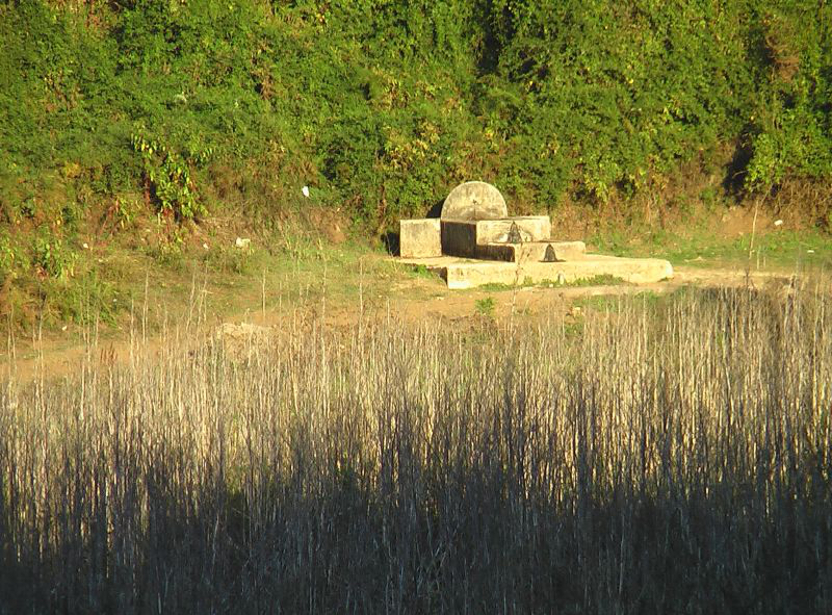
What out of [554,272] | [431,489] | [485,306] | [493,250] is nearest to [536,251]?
[493,250]

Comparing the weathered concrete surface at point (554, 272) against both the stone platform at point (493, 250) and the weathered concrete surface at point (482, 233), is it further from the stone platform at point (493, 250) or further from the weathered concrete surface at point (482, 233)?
the weathered concrete surface at point (482, 233)

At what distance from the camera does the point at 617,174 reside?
1417cm

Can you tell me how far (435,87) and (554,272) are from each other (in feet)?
16.1

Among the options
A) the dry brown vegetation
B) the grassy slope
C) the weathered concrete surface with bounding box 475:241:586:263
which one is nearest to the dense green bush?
the grassy slope

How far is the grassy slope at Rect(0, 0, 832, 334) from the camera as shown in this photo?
41.6 ft

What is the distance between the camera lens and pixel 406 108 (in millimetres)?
14203

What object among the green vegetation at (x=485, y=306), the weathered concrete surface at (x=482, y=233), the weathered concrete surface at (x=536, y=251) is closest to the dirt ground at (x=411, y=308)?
the green vegetation at (x=485, y=306)

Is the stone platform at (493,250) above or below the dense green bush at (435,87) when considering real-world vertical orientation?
below

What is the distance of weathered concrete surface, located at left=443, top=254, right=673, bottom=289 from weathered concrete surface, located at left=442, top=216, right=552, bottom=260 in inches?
30.3

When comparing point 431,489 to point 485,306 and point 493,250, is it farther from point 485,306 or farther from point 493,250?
point 493,250

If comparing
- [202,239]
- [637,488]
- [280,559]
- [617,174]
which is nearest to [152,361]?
[280,559]

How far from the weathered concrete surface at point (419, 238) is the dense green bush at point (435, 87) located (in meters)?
0.69

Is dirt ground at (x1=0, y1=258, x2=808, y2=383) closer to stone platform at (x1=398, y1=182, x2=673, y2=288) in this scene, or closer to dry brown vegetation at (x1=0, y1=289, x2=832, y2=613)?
stone platform at (x1=398, y1=182, x2=673, y2=288)

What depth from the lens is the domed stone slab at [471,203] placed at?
13.1 meters
